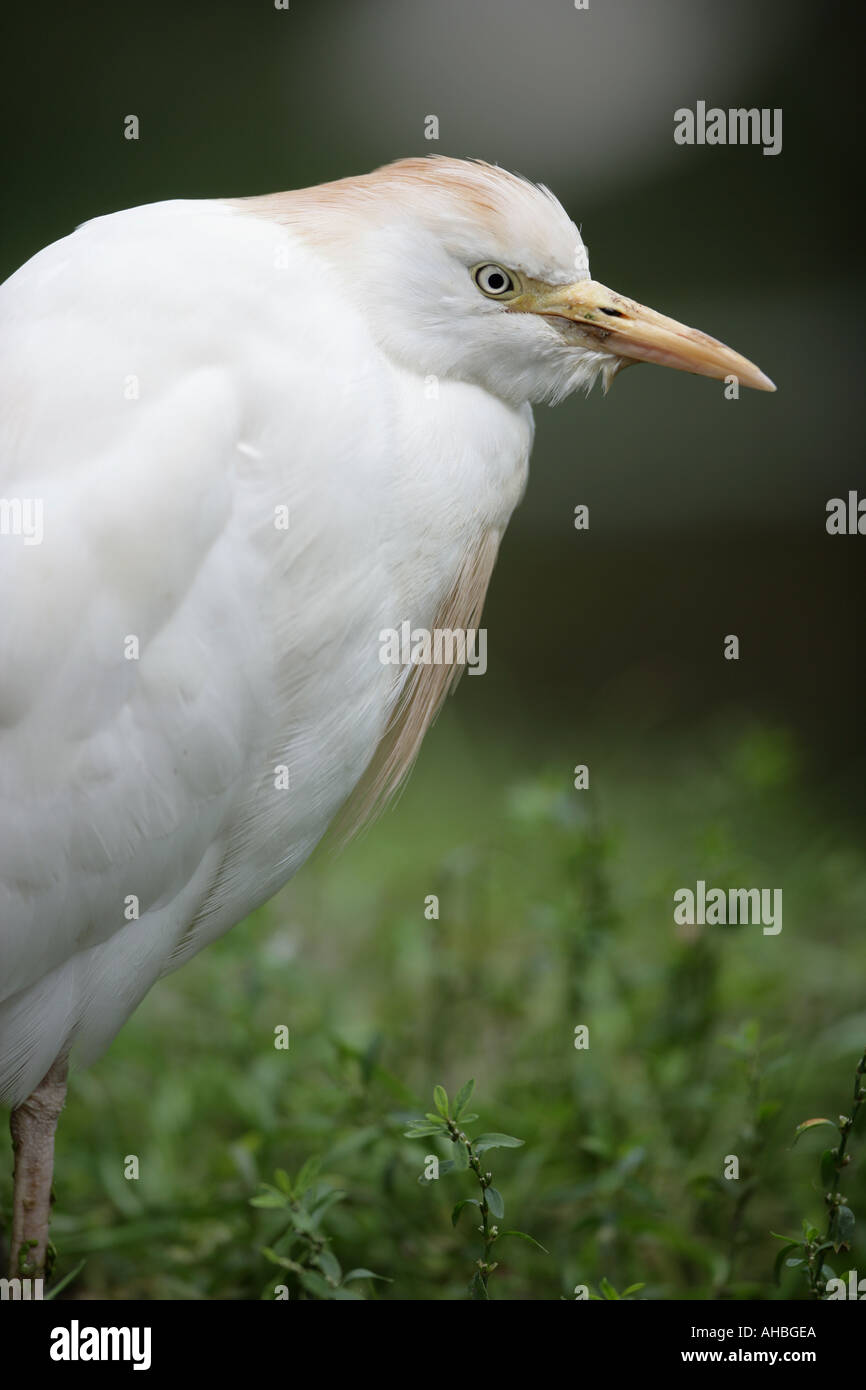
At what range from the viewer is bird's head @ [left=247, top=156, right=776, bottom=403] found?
118 cm

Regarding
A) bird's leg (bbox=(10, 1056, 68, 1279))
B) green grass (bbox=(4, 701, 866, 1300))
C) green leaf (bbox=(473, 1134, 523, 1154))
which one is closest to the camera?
green leaf (bbox=(473, 1134, 523, 1154))

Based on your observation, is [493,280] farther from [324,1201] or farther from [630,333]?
[324,1201]

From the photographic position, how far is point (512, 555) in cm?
345

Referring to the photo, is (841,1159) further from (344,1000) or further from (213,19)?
(213,19)

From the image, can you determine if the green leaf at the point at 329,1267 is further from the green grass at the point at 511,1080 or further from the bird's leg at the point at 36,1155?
the bird's leg at the point at 36,1155

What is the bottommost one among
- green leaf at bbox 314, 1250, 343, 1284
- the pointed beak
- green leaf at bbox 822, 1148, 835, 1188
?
green leaf at bbox 314, 1250, 343, 1284

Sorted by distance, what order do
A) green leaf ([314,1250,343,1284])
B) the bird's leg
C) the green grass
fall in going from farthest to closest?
the green grass < the bird's leg < green leaf ([314,1250,343,1284])

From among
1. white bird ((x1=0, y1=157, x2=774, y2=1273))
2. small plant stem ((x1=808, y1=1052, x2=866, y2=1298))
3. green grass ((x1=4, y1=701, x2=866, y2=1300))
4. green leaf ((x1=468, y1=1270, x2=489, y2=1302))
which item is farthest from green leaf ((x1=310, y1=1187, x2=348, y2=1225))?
small plant stem ((x1=808, y1=1052, x2=866, y2=1298))

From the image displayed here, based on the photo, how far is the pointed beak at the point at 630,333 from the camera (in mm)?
1222

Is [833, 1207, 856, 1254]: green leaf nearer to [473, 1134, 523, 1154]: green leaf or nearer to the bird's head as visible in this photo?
[473, 1134, 523, 1154]: green leaf

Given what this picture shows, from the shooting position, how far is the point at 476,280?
120 cm

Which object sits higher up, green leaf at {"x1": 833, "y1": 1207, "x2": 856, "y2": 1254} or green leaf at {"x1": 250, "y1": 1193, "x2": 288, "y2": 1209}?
green leaf at {"x1": 250, "y1": 1193, "x2": 288, "y2": 1209}

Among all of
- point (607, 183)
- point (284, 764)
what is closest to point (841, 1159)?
point (284, 764)

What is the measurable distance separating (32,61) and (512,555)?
1746mm
